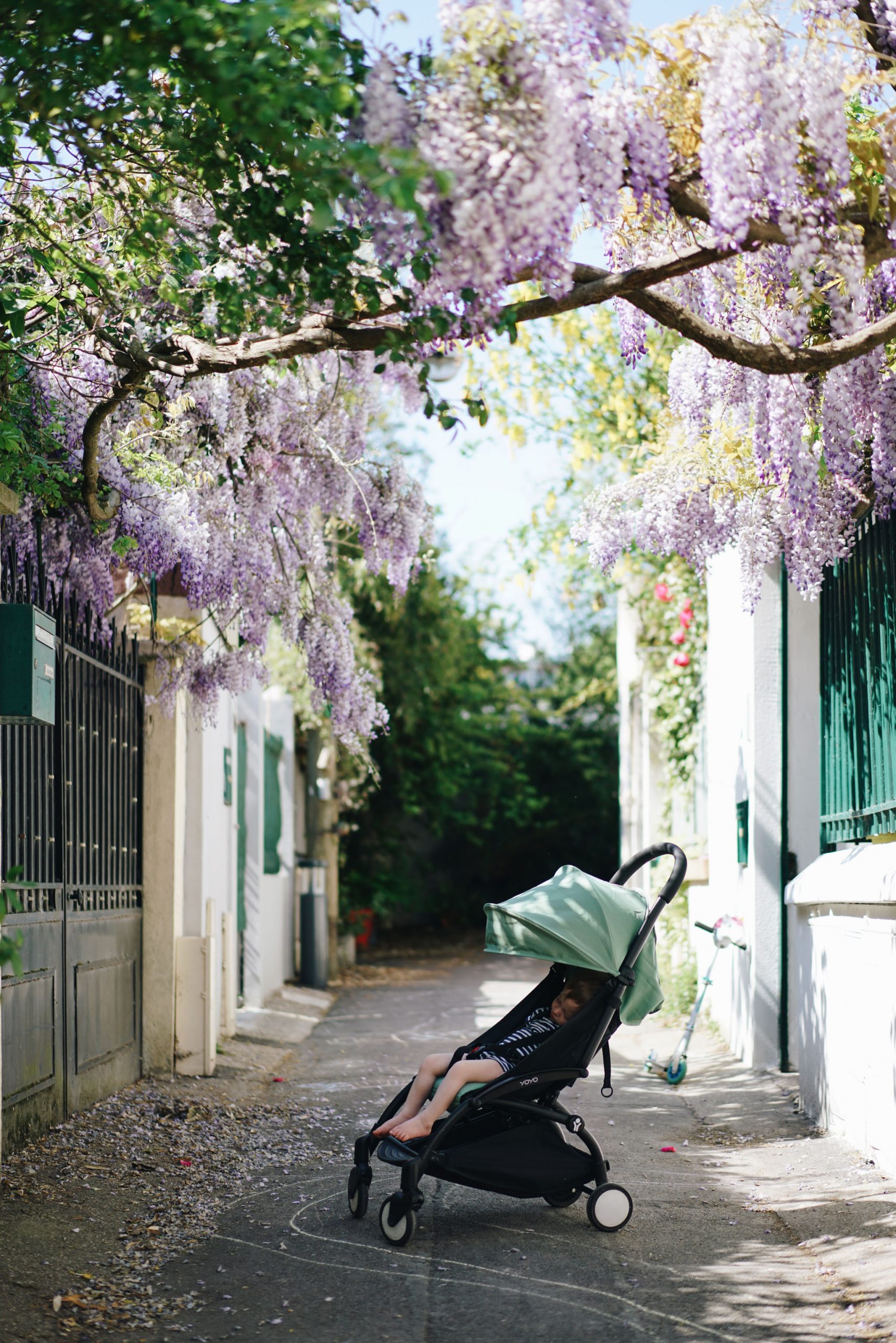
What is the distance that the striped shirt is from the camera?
489cm

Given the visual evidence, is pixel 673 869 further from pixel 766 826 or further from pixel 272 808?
pixel 272 808

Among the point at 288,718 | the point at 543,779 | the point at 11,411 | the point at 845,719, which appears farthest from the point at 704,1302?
the point at 543,779

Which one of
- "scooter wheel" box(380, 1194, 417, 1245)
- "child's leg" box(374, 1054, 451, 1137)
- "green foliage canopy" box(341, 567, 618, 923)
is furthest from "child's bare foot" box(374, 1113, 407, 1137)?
"green foliage canopy" box(341, 567, 618, 923)

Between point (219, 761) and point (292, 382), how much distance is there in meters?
3.47

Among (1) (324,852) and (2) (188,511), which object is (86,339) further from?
(1) (324,852)

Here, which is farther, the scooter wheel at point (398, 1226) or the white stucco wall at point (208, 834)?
the white stucco wall at point (208, 834)

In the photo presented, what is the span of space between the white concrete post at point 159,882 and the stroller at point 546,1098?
3321mm

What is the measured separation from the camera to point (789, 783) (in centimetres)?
783

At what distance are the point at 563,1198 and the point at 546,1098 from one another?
430 mm

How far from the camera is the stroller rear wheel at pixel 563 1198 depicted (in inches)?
191

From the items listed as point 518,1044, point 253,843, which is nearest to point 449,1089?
point 518,1044

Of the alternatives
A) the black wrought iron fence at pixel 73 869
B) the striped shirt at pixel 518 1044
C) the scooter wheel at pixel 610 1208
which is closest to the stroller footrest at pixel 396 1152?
the striped shirt at pixel 518 1044

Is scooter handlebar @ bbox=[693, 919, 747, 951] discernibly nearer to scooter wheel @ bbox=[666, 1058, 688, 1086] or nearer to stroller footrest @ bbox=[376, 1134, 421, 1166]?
scooter wheel @ bbox=[666, 1058, 688, 1086]

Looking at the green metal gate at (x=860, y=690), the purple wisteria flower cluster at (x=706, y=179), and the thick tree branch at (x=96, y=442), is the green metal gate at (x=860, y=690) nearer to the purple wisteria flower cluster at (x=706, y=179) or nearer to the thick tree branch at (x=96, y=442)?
the purple wisteria flower cluster at (x=706, y=179)
